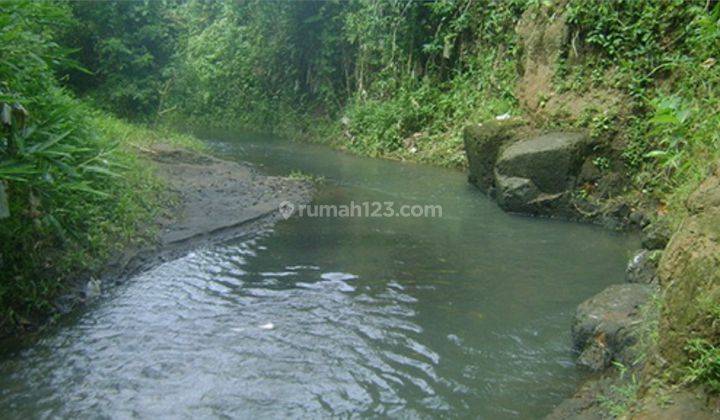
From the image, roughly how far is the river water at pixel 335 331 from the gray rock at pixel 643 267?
31cm

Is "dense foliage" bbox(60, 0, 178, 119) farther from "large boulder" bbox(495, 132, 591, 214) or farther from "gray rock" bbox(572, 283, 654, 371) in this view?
"gray rock" bbox(572, 283, 654, 371)

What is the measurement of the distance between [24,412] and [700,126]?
5562mm

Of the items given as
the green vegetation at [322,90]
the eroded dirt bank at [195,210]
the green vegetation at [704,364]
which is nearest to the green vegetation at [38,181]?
the green vegetation at [322,90]

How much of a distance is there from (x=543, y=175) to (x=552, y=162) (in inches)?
8.7

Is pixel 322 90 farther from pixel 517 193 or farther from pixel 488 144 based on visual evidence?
pixel 517 193

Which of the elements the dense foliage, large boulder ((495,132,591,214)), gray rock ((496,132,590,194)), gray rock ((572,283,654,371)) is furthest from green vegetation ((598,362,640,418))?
the dense foliage

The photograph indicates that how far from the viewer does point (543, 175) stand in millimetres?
9492

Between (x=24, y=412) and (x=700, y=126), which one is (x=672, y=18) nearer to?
(x=700, y=126)

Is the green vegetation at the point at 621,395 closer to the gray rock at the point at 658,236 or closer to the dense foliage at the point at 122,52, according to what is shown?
the gray rock at the point at 658,236

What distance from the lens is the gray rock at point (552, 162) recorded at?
31.0 ft

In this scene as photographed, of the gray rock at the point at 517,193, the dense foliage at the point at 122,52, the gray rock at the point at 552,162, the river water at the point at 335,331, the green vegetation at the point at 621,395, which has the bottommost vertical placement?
the river water at the point at 335,331

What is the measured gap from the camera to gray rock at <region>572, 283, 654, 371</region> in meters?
4.59

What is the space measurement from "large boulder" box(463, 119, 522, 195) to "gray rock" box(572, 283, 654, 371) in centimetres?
557

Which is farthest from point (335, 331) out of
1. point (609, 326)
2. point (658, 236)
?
point (658, 236)
